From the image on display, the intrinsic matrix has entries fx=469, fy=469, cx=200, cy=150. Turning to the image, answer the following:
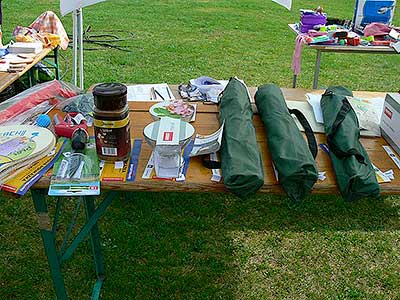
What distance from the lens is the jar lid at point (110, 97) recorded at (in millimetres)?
1417

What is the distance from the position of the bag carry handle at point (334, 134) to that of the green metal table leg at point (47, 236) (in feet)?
3.23

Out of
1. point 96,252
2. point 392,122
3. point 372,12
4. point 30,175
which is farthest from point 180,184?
point 372,12

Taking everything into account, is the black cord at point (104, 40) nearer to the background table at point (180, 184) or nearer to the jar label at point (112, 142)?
the background table at point (180, 184)

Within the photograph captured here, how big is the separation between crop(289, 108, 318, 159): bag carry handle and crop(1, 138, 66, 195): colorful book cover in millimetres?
875

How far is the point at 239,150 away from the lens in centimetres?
153

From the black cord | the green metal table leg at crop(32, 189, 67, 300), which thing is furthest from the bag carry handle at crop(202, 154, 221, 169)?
the black cord

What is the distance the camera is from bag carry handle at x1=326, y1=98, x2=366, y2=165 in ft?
5.07

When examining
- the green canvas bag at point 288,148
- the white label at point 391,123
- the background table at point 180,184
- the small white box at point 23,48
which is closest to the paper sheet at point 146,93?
the background table at point 180,184

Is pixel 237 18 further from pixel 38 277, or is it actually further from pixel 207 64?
pixel 38 277

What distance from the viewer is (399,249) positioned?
2678mm

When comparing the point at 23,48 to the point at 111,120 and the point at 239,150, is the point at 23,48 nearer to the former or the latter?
the point at 111,120

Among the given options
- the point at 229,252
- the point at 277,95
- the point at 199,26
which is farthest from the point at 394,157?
the point at 199,26

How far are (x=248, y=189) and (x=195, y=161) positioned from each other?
253 millimetres

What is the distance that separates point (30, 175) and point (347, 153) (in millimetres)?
1026
